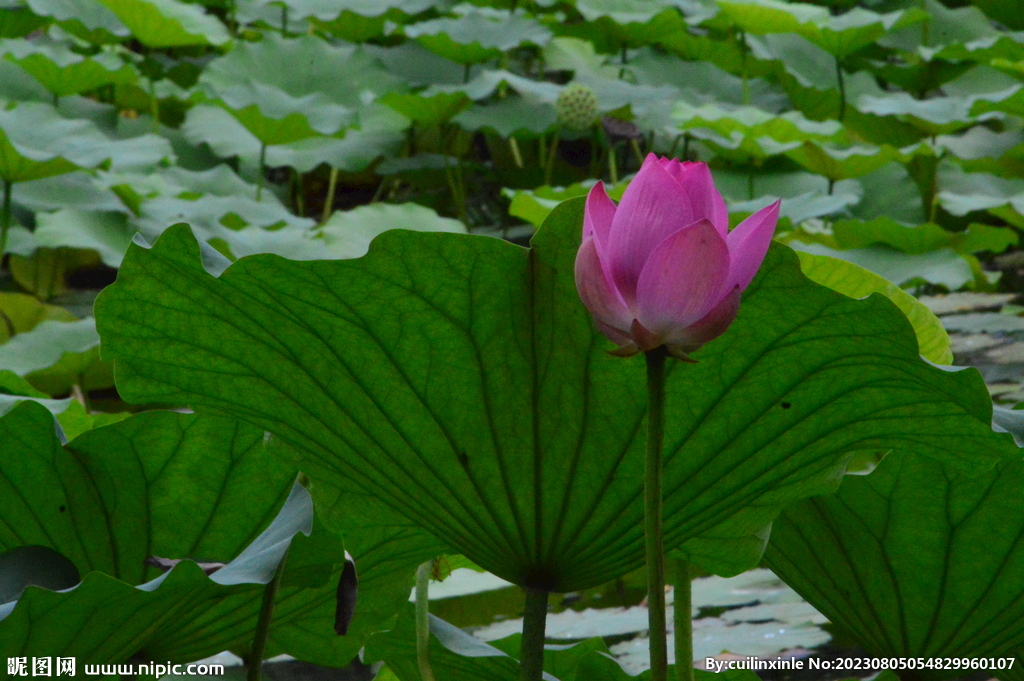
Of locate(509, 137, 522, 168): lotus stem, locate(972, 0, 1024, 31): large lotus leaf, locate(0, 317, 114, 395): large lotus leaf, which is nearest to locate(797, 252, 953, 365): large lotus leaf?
locate(0, 317, 114, 395): large lotus leaf

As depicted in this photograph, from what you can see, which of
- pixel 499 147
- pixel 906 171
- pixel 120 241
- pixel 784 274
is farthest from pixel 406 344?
pixel 499 147

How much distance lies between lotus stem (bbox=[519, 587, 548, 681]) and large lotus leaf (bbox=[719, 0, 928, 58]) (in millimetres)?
2444

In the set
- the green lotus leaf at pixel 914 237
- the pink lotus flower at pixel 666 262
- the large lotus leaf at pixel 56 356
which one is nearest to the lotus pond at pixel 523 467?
the pink lotus flower at pixel 666 262

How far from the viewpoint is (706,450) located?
1.75 feet

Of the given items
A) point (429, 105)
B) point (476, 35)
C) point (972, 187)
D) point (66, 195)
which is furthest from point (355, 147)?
point (972, 187)

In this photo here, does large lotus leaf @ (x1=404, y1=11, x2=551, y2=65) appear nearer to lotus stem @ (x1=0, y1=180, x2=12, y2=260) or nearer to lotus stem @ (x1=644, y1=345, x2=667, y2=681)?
lotus stem @ (x1=0, y1=180, x2=12, y2=260)

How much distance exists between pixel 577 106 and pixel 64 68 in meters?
1.26

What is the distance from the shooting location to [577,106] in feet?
8.78

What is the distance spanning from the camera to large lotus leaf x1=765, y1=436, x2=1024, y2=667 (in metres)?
0.63

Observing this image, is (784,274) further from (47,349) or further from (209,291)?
(47,349)

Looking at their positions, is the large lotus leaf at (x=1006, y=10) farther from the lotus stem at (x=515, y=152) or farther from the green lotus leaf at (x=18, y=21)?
the green lotus leaf at (x=18, y=21)

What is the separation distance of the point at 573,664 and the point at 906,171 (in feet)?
7.26

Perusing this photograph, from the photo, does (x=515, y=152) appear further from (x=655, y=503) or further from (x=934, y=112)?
(x=655, y=503)

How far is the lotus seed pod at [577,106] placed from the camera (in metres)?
2.68
